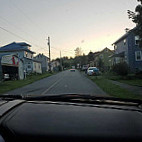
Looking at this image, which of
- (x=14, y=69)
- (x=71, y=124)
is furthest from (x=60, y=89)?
(x=14, y=69)

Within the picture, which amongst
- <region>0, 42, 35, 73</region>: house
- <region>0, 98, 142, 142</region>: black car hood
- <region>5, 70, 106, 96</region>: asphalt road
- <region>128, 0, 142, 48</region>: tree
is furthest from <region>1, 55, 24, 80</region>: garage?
<region>0, 98, 142, 142</region>: black car hood

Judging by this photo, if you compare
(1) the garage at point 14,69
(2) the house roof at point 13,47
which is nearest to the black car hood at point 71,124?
(1) the garage at point 14,69

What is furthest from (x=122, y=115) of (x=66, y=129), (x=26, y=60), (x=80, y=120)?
(x=26, y=60)

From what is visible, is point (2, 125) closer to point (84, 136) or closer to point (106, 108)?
point (84, 136)

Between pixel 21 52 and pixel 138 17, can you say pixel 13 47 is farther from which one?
pixel 138 17

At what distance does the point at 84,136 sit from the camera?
1.32m

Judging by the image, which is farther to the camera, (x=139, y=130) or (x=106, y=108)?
(x=106, y=108)

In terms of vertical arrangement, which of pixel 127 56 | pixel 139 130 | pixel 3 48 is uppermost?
pixel 3 48

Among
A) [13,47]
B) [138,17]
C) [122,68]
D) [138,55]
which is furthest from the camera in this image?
[13,47]

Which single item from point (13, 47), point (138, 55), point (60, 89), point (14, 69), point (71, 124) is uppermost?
point (13, 47)

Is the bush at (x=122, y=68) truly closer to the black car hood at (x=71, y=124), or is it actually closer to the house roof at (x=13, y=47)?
the black car hood at (x=71, y=124)

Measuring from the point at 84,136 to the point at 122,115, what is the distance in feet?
1.72

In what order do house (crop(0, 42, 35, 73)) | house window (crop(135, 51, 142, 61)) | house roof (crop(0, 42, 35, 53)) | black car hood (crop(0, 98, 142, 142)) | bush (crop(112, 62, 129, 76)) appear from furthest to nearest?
house roof (crop(0, 42, 35, 53))
house (crop(0, 42, 35, 73))
house window (crop(135, 51, 142, 61))
bush (crop(112, 62, 129, 76))
black car hood (crop(0, 98, 142, 142))

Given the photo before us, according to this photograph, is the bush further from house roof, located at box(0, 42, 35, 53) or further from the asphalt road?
house roof, located at box(0, 42, 35, 53)
